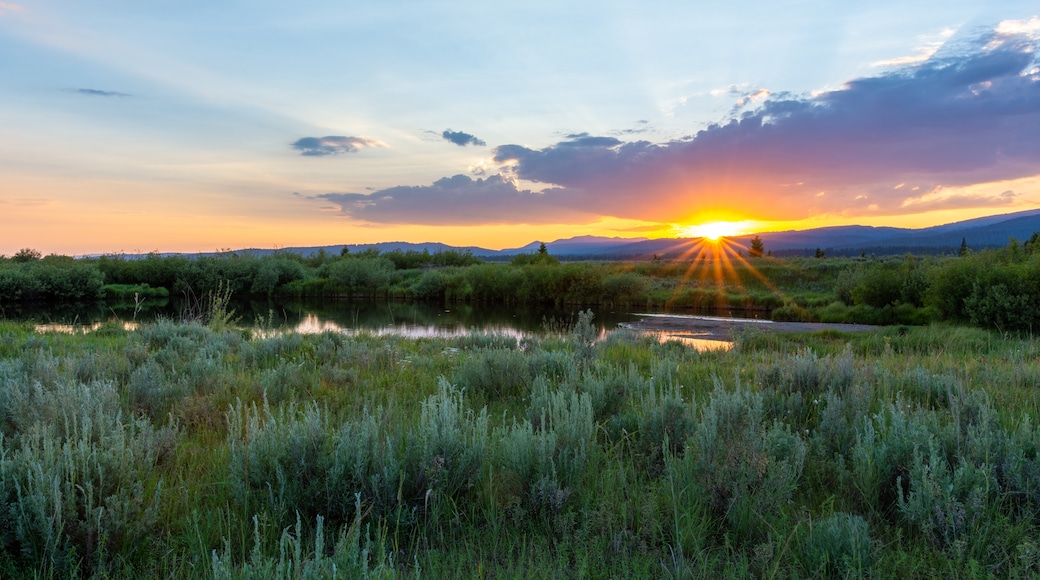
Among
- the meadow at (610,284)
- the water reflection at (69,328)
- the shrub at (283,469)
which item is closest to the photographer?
the shrub at (283,469)

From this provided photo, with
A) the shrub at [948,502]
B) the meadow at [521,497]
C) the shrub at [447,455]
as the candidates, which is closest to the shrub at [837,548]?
the meadow at [521,497]

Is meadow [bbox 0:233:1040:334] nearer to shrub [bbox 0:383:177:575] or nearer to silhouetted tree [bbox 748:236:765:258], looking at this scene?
silhouetted tree [bbox 748:236:765:258]

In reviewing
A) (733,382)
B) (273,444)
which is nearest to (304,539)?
(273,444)

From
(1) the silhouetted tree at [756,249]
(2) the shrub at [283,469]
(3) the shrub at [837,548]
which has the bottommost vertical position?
(3) the shrub at [837,548]

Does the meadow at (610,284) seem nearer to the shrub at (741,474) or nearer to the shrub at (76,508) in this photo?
the shrub at (741,474)

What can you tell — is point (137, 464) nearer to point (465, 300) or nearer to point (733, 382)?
point (733, 382)

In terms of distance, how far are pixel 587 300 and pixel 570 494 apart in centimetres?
4513

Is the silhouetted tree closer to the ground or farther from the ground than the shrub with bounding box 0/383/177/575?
farther from the ground

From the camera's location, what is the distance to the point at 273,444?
3.00 meters

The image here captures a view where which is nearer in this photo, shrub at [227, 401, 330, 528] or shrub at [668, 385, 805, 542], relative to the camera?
shrub at [668, 385, 805, 542]

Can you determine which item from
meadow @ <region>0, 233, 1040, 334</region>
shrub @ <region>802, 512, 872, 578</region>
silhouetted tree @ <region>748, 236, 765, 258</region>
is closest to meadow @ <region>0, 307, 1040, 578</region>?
shrub @ <region>802, 512, 872, 578</region>

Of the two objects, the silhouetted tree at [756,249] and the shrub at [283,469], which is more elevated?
the silhouetted tree at [756,249]

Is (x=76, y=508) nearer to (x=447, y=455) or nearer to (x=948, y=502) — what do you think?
(x=447, y=455)

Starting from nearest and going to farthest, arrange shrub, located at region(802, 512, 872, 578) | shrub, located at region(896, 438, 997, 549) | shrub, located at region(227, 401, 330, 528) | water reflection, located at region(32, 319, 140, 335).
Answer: shrub, located at region(802, 512, 872, 578), shrub, located at region(896, 438, 997, 549), shrub, located at region(227, 401, 330, 528), water reflection, located at region(32, 319, 140, 335)
